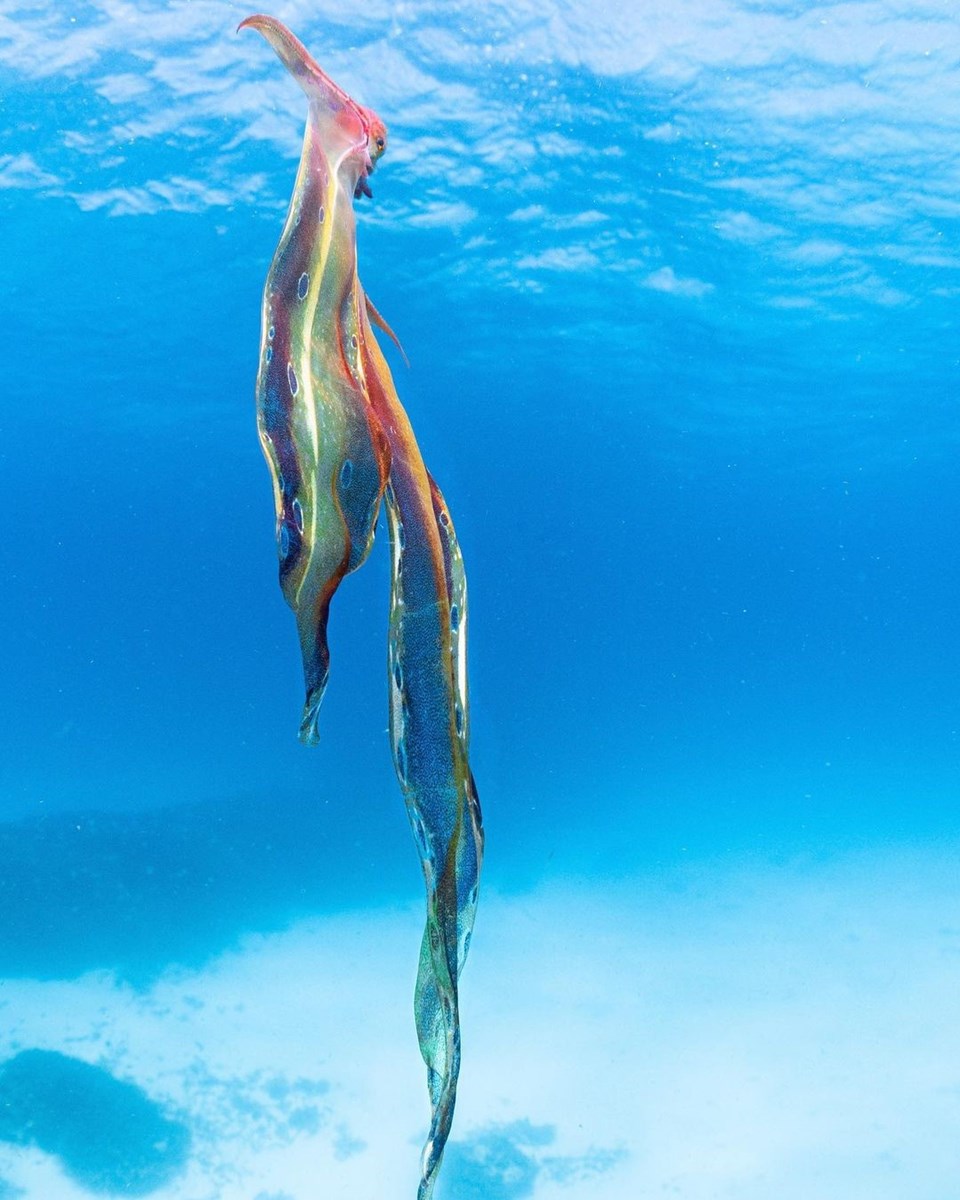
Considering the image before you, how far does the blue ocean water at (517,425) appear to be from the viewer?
10.9 m

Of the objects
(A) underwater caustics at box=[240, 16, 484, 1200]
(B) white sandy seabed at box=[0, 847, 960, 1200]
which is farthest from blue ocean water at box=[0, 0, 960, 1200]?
(A) underwater caustics at box=[240, 16, 484, 1200]

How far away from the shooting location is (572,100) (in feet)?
46.3

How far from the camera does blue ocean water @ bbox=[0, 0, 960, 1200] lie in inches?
431

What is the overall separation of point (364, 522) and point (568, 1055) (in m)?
13.3

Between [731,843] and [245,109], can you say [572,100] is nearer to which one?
[245,109]

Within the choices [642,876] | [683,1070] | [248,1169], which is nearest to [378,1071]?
[248,1169]

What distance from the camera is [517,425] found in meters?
37.7

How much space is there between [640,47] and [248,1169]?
15672 mm

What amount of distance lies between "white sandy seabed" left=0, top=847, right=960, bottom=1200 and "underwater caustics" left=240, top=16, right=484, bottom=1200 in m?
10.4

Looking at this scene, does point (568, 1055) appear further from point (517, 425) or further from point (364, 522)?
point (517, 425)

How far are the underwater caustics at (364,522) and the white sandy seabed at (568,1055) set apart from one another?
10.4 metres

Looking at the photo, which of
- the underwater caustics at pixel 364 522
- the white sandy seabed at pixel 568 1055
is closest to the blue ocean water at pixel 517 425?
the white sandy seabed at pixel 568 1055

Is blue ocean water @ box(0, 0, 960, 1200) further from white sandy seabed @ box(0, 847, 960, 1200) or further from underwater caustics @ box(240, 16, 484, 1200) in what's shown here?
underwater caustics @ box(240, 16, 484, 1200)

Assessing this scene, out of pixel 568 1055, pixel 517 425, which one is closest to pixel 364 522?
pixel 568 1055
